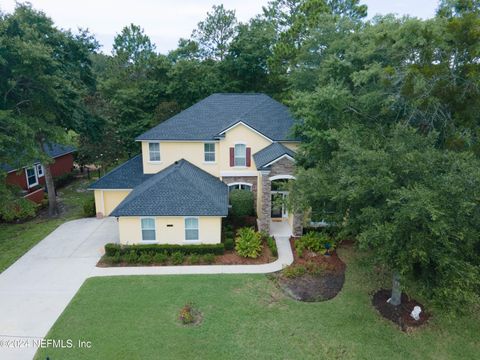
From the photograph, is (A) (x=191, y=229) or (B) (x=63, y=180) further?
(B) (x=63, y=180)

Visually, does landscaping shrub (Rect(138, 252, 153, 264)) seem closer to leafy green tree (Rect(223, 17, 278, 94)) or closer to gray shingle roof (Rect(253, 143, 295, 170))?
gray shingle roof (Rect(253, 143, 295, 170))

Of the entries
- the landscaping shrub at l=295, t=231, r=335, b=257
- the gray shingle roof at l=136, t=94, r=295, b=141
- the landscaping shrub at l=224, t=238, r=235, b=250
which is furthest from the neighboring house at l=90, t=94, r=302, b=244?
the landscaping shrub at l=295, t=231, r=335, b=257

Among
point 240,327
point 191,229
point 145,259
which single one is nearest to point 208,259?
point 191,229

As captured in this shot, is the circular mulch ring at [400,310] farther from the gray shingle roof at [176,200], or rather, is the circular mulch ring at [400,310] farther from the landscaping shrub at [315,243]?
the gray shingle roof at [176,200]

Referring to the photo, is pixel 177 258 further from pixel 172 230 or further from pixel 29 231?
pixel 29 231

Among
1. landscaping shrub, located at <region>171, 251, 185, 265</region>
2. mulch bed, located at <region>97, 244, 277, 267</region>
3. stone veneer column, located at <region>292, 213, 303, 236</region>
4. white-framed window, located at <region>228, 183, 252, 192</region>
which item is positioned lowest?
mulch bed, located at <region>97, 244, 277, 267</region>
